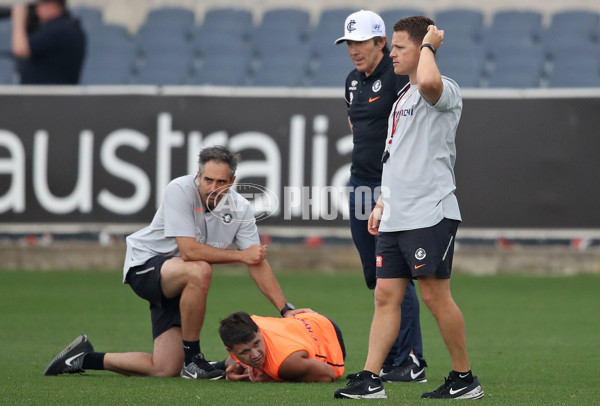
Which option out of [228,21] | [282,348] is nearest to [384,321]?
[282,348]

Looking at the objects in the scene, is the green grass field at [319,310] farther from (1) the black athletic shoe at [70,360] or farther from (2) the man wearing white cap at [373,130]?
(2) the man wearing white cap at [373,130]

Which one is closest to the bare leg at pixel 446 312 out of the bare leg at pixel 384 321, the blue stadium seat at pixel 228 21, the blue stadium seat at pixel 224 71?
the bare leg at pixel 384 321

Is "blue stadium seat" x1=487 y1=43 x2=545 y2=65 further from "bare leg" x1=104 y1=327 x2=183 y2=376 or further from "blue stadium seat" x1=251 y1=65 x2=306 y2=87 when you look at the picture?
"bare leg" x1=104 y1=327 x2=183 y2=376

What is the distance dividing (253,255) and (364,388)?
160 centimetres

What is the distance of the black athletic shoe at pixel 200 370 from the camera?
20.8 feet

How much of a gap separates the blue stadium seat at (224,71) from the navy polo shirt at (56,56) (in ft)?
5.85

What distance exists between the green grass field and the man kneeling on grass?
0.47 feet

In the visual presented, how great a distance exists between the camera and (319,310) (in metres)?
9.47

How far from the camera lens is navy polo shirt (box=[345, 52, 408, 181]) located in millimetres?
6379

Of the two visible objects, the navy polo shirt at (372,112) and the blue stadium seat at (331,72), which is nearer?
the navy polo shirt at (372,112)

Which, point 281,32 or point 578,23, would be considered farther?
point 281,32

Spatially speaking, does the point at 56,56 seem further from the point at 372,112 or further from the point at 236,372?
the point at 236,372

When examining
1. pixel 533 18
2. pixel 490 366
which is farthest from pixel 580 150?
pixel 490 366

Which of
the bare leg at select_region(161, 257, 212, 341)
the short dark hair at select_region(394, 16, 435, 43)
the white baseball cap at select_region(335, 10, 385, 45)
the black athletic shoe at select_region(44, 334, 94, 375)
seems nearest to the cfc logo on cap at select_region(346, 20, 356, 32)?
the white baseball cap at select_region(335, 10, 385, 45)
